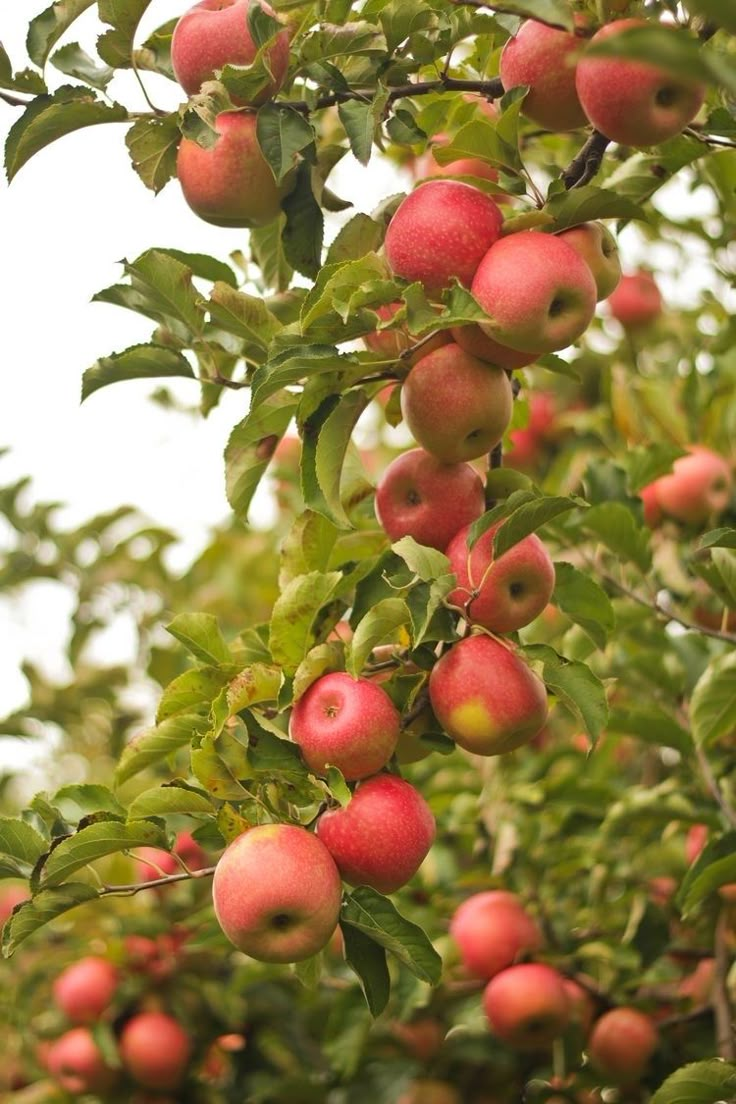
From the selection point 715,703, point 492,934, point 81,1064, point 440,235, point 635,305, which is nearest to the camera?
point 440,235

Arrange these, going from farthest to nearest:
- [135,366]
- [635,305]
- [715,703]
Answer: [635,305] → [715,703] → [135,366]

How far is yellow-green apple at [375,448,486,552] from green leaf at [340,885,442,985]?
1.33 feet

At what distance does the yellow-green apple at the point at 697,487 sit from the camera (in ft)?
7.49

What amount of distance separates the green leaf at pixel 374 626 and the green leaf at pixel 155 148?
616mm

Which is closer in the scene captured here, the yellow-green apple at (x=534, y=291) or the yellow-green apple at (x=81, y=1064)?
the yellow-green apple at (x=534, y=291)

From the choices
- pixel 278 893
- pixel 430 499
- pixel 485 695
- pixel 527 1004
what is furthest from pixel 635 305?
pixel 278 893

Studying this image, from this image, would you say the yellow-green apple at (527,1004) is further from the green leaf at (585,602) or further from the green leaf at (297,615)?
the green leaf at (297,615)

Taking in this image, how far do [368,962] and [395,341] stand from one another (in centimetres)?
68

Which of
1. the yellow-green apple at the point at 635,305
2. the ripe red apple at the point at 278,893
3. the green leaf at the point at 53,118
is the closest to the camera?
the ripe red apple at the point at 278,893

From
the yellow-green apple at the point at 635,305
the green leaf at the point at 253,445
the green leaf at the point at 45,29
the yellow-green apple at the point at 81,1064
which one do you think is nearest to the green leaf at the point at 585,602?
the green leaf at the point at 253,445

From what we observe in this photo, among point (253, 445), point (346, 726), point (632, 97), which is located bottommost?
point (346, 726)

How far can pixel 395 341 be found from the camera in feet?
4.39

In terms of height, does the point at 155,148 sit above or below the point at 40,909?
above

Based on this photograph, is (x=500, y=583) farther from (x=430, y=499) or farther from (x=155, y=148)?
(x=155, y=148)
